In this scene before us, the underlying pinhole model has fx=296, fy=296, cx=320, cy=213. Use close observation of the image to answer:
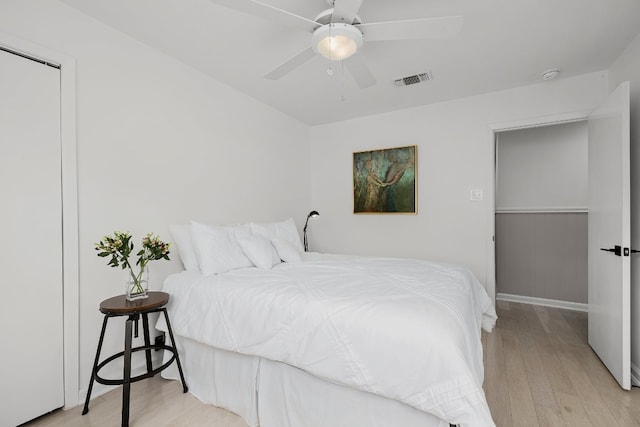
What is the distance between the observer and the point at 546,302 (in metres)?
3.84

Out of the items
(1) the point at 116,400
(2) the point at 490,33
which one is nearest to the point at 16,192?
(1) the point at 116,400

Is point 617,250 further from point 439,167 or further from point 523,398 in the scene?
point 439,167

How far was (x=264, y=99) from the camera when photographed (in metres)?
3.41

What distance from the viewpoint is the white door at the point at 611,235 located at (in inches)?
79.5

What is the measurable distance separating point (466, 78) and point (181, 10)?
253 centimetres

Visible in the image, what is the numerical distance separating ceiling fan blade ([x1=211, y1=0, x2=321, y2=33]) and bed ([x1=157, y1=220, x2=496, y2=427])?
4.97ft

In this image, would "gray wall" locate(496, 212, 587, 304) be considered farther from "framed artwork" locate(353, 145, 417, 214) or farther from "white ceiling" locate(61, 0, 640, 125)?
"white ceiling" locate(61, 0, 640, 125)

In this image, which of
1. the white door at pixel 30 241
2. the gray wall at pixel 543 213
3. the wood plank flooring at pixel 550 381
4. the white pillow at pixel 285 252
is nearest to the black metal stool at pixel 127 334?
the white door at pixel 30 241

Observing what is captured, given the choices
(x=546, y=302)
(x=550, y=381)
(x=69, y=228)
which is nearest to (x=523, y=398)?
(x=550, y=381)

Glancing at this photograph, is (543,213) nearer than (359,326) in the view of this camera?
No

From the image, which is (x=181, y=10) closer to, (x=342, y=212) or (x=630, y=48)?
(x=342, y=212)

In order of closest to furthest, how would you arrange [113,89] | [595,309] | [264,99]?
[113,89]
[595,309]
[264,99]

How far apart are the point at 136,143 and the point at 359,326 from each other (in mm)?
2114

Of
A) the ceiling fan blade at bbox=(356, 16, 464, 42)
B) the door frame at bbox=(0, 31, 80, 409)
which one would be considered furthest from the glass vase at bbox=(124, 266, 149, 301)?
the ceiling fan blade at bbox=(356, 16, 464, 42)
